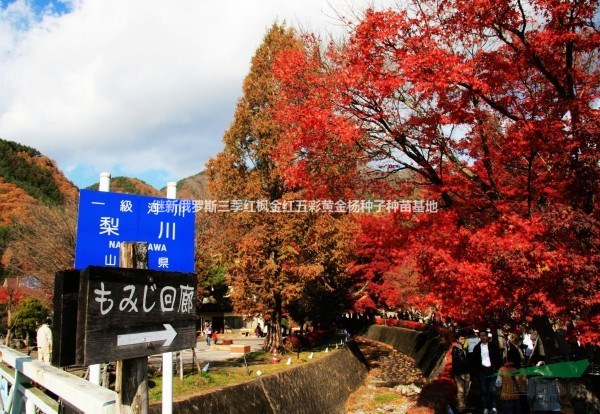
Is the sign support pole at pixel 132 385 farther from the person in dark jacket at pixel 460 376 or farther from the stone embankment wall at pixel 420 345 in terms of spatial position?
the stone embankment wall at pixel 420 345

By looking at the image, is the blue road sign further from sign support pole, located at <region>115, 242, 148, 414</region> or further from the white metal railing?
sign support pole, located at <region>115, 242, 148, 414</region>

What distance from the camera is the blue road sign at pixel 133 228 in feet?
17.0

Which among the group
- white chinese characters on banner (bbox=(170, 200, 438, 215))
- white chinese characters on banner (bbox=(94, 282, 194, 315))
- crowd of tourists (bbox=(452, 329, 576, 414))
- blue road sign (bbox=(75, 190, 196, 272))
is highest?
white chinese characters on banner (bbox=(170, 200, 438, 215))

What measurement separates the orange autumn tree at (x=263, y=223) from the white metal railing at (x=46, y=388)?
48.1 feet

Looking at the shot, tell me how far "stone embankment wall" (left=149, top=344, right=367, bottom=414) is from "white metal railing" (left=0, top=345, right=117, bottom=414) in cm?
453

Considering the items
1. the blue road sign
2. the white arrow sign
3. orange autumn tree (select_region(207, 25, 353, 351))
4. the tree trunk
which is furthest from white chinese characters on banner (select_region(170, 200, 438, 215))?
the white arrow sign

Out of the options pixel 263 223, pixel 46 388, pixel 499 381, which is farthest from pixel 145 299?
pixel 263 223

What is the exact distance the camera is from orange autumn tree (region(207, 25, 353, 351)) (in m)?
20.2

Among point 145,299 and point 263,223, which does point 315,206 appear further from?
point 145,299

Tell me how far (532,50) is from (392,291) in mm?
27998

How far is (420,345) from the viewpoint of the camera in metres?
28.5

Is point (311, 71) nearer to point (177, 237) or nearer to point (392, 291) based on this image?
point (177, 237)

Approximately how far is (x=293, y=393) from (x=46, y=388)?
1176 cm

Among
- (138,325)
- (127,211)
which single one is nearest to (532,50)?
(127,211)
